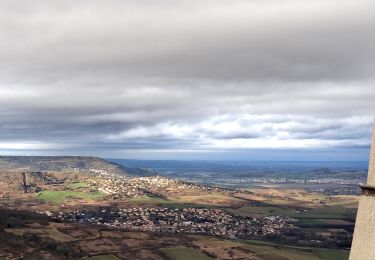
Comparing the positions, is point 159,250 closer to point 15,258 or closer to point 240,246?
point 240,246

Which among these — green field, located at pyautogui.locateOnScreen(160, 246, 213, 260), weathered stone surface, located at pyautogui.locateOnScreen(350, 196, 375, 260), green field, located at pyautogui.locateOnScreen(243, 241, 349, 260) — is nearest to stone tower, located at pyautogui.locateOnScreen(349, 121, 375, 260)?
weathered stone surface, located at pyautogui.locateOnScreen(350, 196, 375, 260)

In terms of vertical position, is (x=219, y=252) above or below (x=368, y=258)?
below

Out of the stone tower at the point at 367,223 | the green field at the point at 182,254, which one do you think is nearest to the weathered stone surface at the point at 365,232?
the stone tower at the point at 367,223

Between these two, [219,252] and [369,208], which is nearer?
[369,208]

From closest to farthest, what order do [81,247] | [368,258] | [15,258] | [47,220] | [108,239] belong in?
[368,258] < [15,258] < [81,247] < [108,239] < [47,220]

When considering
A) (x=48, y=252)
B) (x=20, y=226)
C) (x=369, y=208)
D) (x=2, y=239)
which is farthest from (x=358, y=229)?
(x=20, y=226)

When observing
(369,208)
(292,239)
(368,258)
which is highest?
(369,208)

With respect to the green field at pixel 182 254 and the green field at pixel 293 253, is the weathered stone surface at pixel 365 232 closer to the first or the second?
the green field at pixel 182 254

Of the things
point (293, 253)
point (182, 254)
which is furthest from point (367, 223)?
point (293, 253)
